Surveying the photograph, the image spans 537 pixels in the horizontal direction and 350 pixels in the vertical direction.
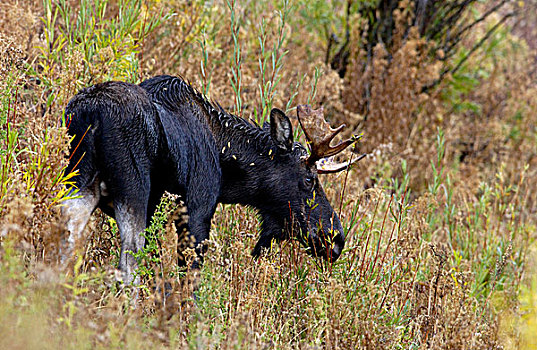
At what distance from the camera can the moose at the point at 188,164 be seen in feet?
13.1

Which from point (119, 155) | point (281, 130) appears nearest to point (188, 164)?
point (119, 155)

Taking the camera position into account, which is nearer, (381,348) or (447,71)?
(381,348)

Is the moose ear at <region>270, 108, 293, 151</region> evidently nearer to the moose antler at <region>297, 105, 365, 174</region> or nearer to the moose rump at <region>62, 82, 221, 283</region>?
the moose antler at <region>297, 105, 365, 174</region>

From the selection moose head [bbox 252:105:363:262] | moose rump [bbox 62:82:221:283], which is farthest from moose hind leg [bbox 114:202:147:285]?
moose head [bbox 252:105:363:262]

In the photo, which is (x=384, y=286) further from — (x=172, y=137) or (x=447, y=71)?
(x=447, y=71)

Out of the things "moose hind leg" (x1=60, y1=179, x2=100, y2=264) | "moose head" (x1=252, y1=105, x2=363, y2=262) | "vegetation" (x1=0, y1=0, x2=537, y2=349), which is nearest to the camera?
"vegetation" (x1=0, y1=0, x2=537, y2=349)

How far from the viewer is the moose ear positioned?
4.98 m

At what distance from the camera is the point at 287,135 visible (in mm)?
5098

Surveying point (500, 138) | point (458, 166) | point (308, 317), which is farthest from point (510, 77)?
point (308, 317)

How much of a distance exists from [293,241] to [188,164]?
3.61 feet

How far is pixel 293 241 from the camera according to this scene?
16.8ft

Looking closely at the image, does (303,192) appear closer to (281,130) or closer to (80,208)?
(281,130)

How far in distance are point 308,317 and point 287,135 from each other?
4.65 feet

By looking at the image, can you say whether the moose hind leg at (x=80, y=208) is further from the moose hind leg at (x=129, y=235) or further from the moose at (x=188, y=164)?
the moose hind leg at (x=129, y=235)
